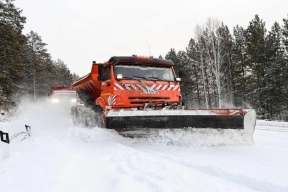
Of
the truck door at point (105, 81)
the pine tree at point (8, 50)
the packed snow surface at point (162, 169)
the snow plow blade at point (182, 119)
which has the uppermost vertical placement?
the pine tree at point (8, 50)

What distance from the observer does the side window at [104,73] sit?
7.73 metres

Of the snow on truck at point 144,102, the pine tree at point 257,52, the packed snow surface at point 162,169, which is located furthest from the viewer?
the pine tree at point 257,52

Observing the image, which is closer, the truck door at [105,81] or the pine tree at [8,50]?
the truck door at [105,81]

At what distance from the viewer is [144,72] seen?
7707 millimetres

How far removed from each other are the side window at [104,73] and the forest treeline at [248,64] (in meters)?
14.1

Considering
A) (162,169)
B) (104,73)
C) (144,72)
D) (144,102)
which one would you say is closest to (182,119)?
(144,102)

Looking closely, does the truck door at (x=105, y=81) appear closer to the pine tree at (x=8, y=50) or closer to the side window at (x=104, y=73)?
the side window at (x=104, y=73)

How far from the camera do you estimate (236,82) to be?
110 feet

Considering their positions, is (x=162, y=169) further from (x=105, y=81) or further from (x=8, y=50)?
(x=8, y=50)

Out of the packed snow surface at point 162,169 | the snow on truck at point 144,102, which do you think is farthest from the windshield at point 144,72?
the packed snow surface at point 162,169

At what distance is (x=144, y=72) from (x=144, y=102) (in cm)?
96

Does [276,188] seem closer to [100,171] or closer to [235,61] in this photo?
[100,171]

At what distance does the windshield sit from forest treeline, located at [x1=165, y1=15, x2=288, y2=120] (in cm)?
1280

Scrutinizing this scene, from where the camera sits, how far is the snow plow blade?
5680 mm
